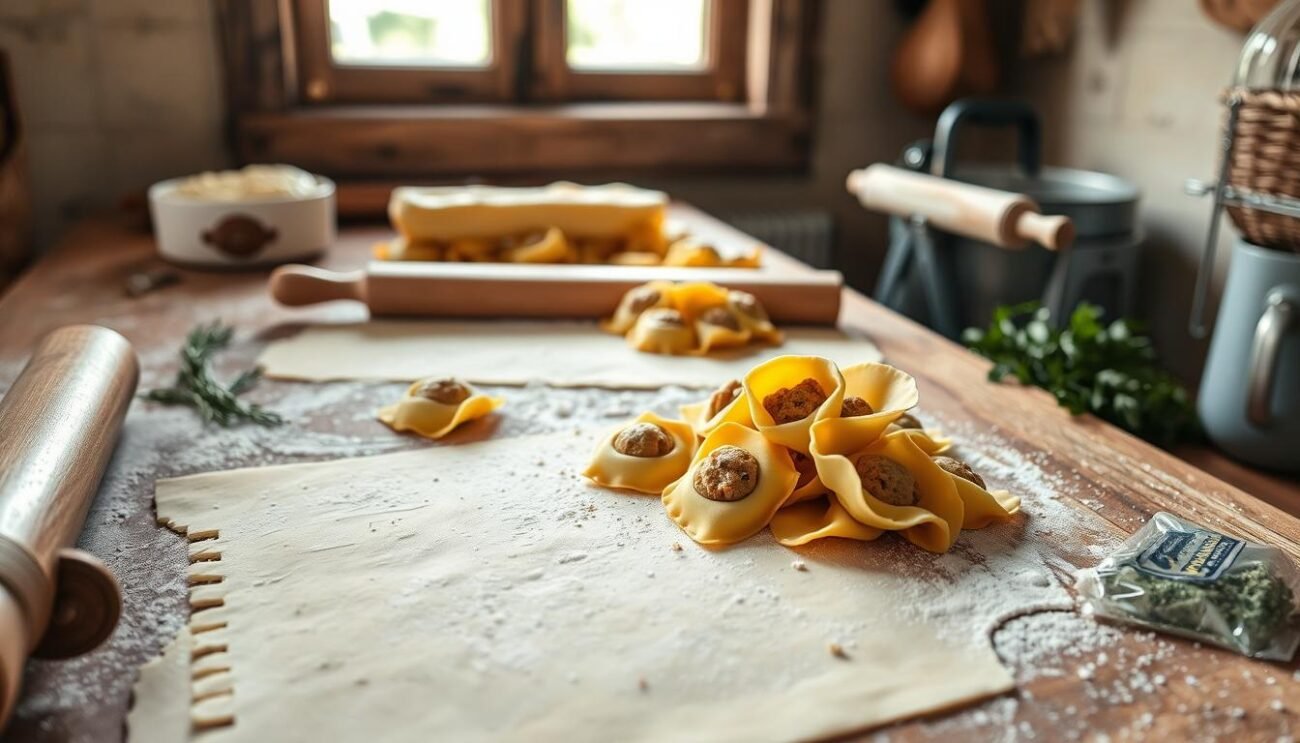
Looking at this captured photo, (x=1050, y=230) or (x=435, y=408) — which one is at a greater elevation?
(x=1050, y=230)

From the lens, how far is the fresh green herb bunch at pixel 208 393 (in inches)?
46.6

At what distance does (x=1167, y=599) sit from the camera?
2.56 ft

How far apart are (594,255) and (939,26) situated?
1358mm

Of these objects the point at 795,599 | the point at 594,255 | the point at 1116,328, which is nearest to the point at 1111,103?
the point at 1116,328

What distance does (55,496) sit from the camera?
0.80 metres

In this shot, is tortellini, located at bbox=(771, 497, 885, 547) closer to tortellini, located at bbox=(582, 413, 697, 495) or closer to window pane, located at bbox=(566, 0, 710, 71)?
tortellini, located at bbox=(582, 413, 697, 495)

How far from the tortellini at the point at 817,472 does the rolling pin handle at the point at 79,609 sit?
1.49ft

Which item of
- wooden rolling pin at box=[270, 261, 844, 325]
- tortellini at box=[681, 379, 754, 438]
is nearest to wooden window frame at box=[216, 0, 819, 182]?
wooden rolling pin at box=[270, 261, 844, 325]

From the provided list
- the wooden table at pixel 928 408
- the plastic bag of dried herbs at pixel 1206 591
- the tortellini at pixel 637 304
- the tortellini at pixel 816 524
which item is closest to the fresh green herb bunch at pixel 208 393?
the wooden table at pixel 928 408

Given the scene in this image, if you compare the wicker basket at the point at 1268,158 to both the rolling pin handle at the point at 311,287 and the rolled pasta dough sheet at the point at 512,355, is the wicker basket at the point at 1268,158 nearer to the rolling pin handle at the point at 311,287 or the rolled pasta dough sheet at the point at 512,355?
the rolled pasta dough sheet at the point at 512,355

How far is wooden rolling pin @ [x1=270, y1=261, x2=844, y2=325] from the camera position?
5.21 ft

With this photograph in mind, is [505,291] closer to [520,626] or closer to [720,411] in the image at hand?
[720,411]

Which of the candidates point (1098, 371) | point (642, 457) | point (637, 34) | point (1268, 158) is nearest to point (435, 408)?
point (642, 457)

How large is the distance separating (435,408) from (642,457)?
28 centimetres
